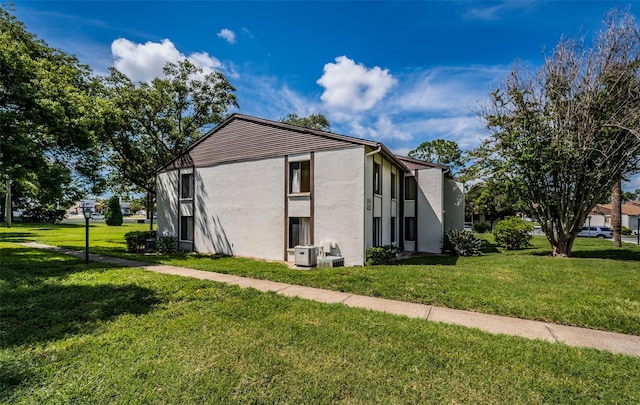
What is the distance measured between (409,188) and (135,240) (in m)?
15.5

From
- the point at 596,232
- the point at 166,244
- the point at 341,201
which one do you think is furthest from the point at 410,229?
the point at 596,232

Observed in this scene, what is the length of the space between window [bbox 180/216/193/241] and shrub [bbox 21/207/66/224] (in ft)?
114

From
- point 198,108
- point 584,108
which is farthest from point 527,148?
point 198,108

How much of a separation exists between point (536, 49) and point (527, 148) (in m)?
4.51

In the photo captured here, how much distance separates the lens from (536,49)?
1292 cm

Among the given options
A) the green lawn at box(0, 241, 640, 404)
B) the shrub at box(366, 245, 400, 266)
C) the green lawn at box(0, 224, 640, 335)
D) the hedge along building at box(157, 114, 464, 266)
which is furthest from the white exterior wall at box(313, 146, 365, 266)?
the green lawn at box(0, 241, 640, 404)

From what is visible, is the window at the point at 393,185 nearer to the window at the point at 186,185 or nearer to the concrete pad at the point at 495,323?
the concrete pad at the point at 495,323

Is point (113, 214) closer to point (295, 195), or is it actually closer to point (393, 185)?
point (295, 195)

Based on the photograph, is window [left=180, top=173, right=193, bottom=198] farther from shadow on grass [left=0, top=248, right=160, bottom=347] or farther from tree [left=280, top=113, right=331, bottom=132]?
tree [left=280, top=113, right=331, bottom=132]

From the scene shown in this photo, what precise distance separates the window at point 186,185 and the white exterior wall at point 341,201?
8.03m

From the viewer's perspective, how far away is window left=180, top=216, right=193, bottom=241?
15.9m

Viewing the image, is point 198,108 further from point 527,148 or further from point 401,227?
point 527,148

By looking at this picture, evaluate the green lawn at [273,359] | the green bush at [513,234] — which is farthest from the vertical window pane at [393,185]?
the green lawn at [273,359]

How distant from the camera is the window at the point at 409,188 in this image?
1662cm
